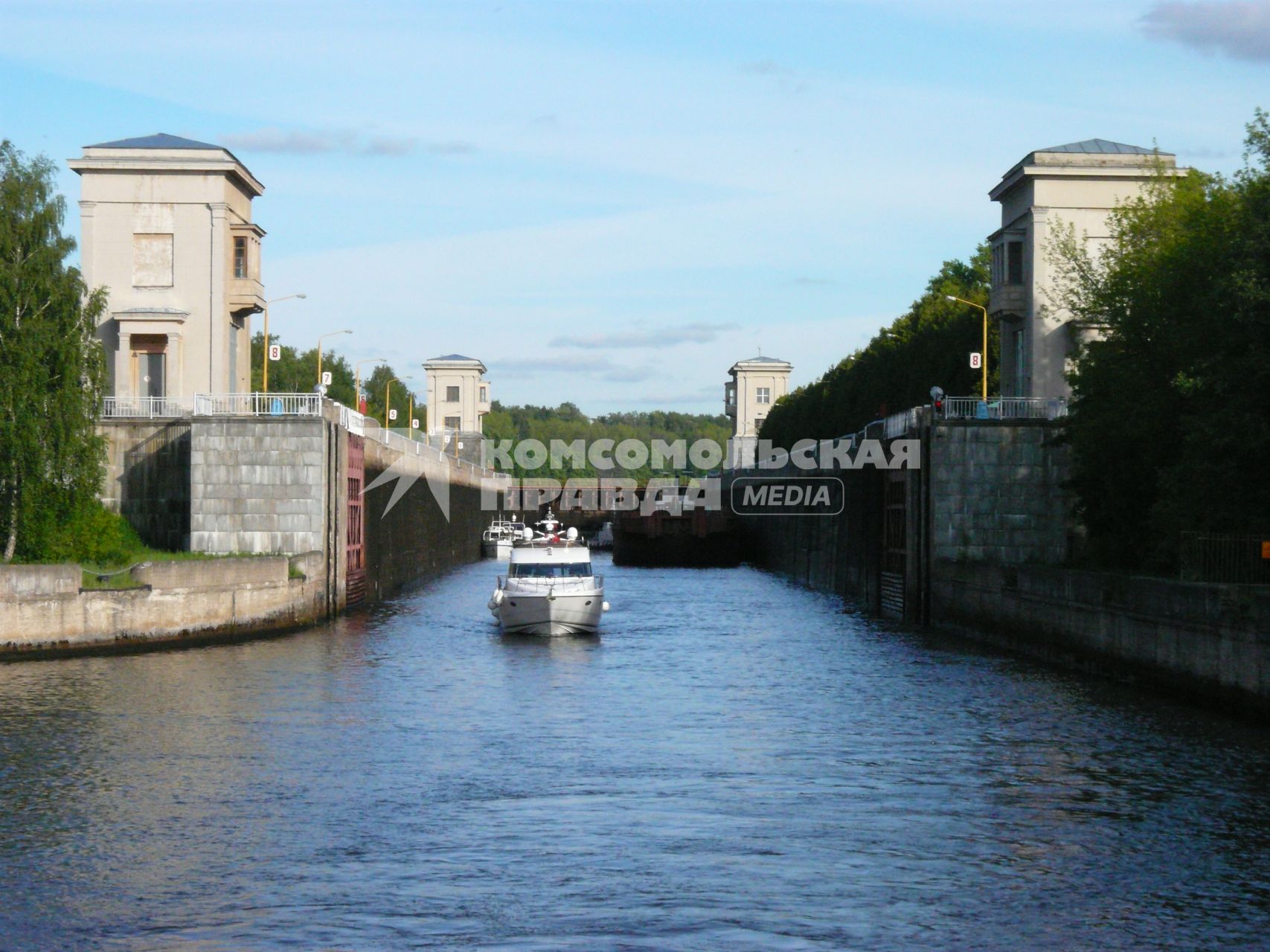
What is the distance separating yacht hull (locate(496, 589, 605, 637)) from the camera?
4678 cm

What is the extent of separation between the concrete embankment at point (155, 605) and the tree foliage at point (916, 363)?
35.6 meters

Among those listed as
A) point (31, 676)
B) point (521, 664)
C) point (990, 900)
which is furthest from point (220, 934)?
point (521, 664)

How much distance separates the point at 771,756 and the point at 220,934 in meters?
12.7

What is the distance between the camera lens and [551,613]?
46.9 metres

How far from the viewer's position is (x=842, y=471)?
72562 mm

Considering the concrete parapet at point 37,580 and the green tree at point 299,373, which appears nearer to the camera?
the concrete parapet at point 37,580

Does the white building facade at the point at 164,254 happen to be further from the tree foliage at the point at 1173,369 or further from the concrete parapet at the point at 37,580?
the tree foliage at the point at 1173,369

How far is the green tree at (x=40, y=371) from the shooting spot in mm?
43781

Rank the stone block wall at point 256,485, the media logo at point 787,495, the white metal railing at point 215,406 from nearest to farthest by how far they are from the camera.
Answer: the stone block wall at point 256,485
the white metal railing at point 215,406
the media logo at point 787,495

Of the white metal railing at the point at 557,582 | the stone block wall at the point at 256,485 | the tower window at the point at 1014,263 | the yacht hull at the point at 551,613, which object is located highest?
the tower window at the point at 1014,263

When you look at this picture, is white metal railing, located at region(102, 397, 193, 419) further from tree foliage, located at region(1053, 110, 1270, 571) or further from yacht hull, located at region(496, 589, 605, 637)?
tree foliage, located at region(1053, 110, 1270, 571)

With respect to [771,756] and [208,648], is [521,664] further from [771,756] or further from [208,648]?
[771,756]

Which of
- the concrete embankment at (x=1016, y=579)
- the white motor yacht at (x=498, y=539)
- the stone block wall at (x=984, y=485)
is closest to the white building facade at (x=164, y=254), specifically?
the concrete embankment at (x=1016, y=579)

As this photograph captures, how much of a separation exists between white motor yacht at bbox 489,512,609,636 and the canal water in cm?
708
